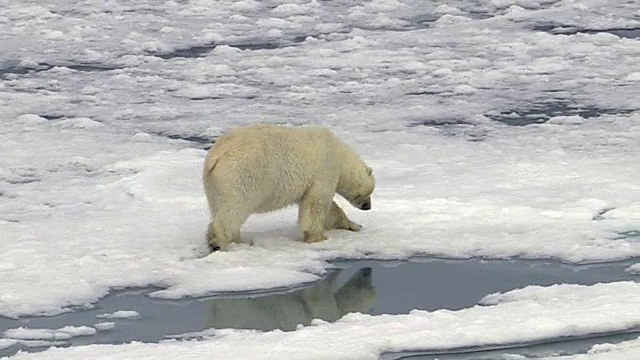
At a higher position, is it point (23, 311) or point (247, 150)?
point (247, 150)

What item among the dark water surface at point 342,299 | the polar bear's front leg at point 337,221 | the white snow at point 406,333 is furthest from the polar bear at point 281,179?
the white snow at point 406,333

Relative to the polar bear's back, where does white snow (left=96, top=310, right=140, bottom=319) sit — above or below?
below

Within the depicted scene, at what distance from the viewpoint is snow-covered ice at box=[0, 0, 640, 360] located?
250 inches

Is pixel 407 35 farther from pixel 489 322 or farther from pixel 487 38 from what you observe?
pixel 489 322

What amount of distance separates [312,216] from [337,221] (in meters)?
0.32

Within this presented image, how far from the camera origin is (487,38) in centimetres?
1316

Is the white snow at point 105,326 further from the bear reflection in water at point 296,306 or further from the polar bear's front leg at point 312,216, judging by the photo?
the polar bear's front leg at point 312,216

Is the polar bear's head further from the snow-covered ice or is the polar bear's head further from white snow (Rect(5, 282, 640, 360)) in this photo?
white snow (Rect(5, 282, 640, 360))

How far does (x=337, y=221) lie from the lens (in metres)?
7.33

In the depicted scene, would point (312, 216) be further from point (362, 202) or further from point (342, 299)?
point (342, 299)

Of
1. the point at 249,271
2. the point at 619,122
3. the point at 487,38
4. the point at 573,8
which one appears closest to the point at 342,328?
the point at 249,271

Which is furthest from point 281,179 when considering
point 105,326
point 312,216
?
point 105,326

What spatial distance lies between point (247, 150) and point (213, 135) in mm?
3072

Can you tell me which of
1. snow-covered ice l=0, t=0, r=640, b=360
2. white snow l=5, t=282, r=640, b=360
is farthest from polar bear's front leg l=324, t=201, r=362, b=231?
white snow l=5, t=282, r=640, b=360
